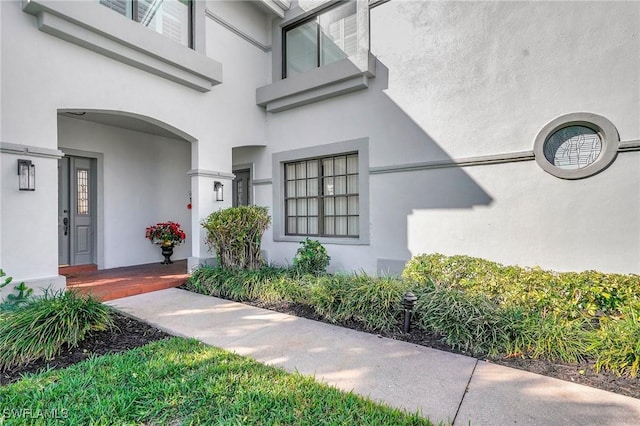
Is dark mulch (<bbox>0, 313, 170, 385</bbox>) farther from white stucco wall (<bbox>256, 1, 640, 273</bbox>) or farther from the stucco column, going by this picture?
white stucco wall (<bbox>256, 1, 640, 273</bbox>)

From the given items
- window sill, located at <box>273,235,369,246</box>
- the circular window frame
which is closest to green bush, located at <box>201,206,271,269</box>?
window sill, located at <box>273,235,369,246</box>

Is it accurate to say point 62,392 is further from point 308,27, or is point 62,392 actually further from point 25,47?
point 308,27

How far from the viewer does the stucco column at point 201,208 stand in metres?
6.43

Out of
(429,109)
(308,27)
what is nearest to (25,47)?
(308,27)

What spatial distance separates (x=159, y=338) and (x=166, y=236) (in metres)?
4.46

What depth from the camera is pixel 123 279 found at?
19.9 ft

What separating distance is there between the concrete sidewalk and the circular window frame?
2.98 meters

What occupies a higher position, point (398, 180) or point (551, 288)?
point (398, 180)

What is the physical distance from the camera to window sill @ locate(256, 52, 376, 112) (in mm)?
6113

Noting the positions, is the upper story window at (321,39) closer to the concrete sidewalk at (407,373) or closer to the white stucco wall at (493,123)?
the white stucco wall at (493,123)

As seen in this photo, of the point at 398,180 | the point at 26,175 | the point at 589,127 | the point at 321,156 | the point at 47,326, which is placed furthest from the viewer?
the point at 321,156

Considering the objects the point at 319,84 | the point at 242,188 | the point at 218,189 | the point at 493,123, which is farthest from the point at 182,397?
the point at 242,188

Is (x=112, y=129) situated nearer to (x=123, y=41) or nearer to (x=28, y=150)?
(x=123, y=41)

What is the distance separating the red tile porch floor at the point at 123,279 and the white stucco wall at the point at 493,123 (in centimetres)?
335
